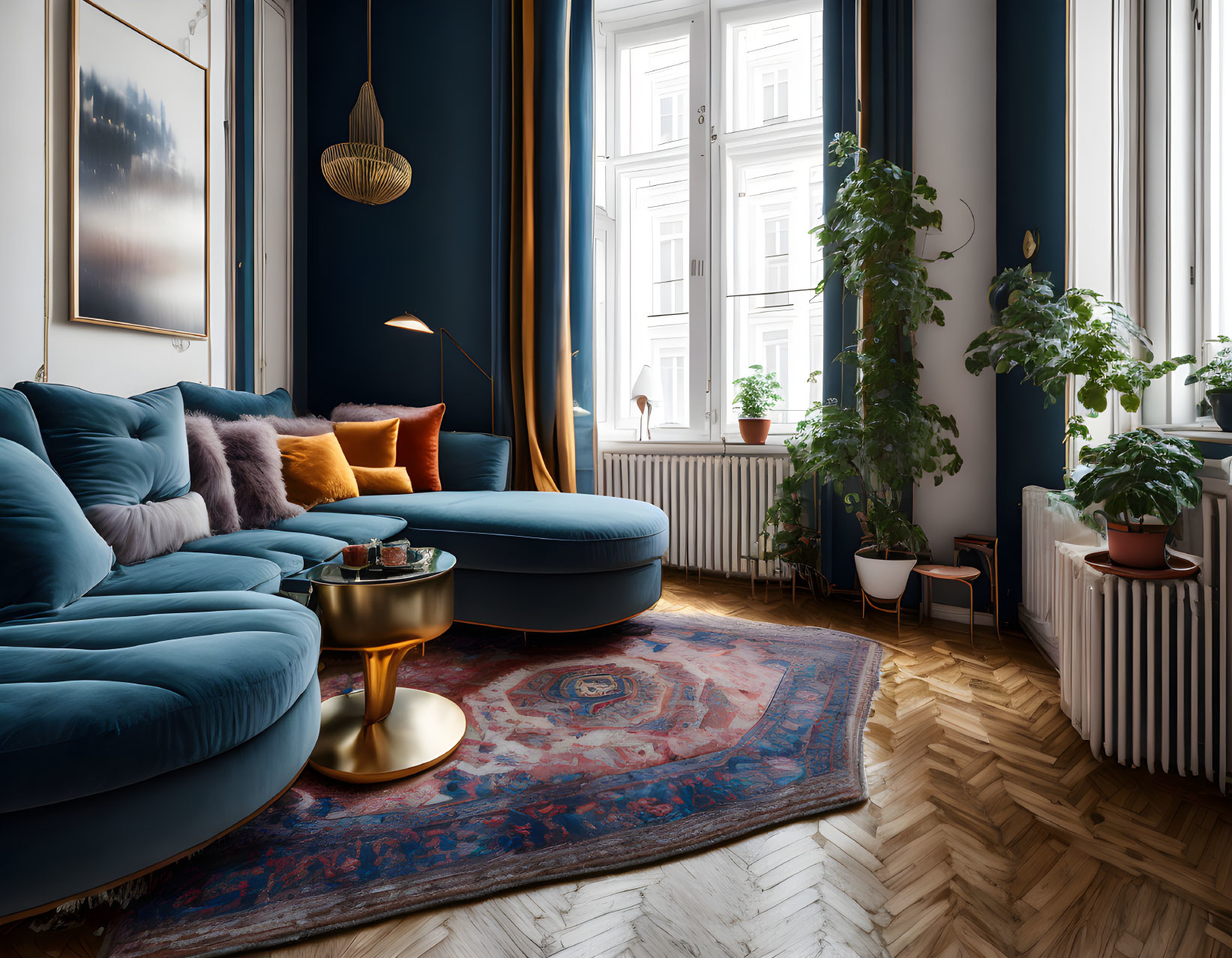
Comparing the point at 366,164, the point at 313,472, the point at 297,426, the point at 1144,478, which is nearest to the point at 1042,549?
the point at 1144,478

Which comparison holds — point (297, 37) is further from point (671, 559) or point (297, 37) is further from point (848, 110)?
point (671, 559)

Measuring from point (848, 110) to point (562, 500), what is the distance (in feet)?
7.66

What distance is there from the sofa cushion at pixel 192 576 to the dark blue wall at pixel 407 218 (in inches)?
75.5

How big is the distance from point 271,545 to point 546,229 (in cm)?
224

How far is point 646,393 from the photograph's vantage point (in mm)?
3873

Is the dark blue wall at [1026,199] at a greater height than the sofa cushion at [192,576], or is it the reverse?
the dark blue wall at [1026,199]

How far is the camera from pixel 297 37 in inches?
151

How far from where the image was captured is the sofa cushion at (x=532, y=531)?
2316 millimetres

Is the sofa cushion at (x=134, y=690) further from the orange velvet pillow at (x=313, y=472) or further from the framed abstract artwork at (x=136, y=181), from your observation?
the framed abstract artwork at (x=136, y=181)

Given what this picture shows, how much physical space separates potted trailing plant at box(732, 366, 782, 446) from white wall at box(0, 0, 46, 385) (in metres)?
3.11

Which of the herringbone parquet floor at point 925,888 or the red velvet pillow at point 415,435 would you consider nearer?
the herringbone parquet floor at point 925,888

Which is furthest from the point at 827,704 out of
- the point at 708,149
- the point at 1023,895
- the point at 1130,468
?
the point at 708,149

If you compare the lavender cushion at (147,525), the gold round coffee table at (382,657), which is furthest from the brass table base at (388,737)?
the lavender cushion at (147,525)

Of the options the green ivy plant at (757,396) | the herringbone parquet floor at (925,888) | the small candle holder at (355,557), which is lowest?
the herringbone parquet floor at (925,888)
